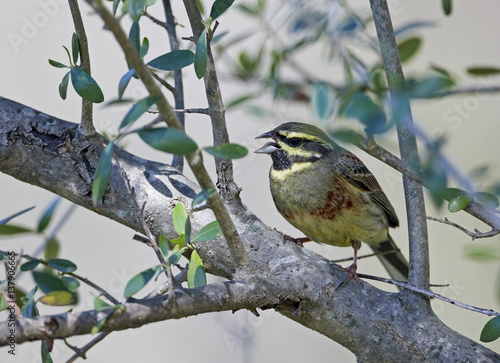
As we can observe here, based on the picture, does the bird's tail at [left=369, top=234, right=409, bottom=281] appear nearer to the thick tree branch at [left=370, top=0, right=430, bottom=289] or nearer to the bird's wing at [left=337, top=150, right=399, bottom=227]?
the bird's wing at [left=337, top=150, right=399, bottom=227]

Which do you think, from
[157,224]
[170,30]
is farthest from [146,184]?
[170,30]

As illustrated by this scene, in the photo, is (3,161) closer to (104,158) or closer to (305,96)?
(104,158)

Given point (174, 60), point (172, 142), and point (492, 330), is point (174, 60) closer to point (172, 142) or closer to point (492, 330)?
point (172, 142)

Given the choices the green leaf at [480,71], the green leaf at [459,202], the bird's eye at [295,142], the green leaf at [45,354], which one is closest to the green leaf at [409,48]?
the green leaf at [480,71]

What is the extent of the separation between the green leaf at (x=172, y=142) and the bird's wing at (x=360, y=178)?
2.30 metres

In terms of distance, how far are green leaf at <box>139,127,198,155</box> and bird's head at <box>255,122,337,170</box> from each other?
2149 mm

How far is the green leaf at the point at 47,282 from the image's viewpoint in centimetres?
196

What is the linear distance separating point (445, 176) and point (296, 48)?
865 mm

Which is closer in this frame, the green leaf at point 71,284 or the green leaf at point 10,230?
the green leaf at point 71,284

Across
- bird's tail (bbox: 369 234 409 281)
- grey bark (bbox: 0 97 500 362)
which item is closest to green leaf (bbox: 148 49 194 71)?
grey bark (bbox: 0 97 500 362)

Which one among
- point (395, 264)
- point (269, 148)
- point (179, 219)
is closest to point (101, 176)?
point (179, 219)

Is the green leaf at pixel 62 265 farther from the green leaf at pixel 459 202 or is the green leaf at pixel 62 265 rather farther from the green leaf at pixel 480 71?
the green leaf at pixel 480 71

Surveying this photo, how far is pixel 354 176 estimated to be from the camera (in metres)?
3.66

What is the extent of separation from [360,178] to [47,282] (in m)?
2.24
